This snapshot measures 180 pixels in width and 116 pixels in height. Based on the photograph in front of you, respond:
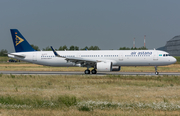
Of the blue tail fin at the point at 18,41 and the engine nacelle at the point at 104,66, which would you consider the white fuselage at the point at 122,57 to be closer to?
the engine nacelle at the point at 104,66

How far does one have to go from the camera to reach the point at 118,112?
8.98 m

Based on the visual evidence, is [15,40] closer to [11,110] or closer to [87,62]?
[87,62]

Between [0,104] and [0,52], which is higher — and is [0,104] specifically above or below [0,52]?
below

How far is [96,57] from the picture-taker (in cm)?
3322

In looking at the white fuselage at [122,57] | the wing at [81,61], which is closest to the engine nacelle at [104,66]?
the wing at [81,61]

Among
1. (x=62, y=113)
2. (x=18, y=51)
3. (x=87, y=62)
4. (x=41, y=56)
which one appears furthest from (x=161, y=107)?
(x=18, y=51)

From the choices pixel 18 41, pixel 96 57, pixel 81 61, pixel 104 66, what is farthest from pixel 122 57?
pixel 18 41

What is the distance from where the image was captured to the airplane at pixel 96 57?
104 ft

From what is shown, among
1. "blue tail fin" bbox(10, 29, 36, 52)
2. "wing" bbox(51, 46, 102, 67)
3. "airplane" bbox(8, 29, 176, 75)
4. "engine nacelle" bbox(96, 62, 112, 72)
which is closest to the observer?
"engine nacelle" bbox(96, 62, 112, 72)

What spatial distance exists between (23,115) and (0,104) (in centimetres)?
249

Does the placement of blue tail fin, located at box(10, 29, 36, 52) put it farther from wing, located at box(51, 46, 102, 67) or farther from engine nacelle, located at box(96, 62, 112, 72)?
engine nacelle, located at box(96, 62, 112, 72)

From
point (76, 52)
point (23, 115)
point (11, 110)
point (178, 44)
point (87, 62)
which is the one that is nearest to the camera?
point (23, 115)

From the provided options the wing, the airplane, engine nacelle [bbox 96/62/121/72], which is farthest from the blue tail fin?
engine nacelle [bbox 96/62/121/72]

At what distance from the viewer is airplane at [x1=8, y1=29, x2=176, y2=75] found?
31.6 metres
